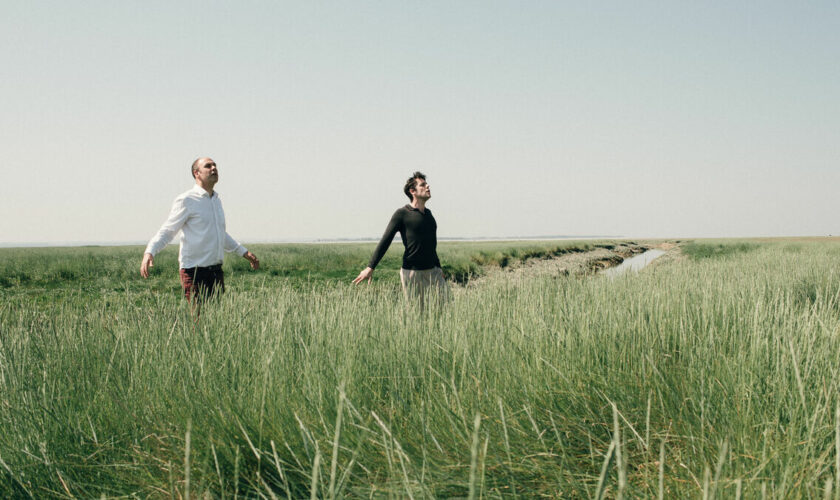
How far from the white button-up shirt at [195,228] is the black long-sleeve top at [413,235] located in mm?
1425

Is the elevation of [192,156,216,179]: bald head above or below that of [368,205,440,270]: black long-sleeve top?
above

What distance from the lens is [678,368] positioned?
7.49 feet

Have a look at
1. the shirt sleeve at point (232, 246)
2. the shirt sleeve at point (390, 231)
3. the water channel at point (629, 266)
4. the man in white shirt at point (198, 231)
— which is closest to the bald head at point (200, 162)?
the man in white shirt at point (198, 231)

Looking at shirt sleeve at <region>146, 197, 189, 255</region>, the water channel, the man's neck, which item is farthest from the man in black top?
the water channel

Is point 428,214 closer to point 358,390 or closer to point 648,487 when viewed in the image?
point 358,390

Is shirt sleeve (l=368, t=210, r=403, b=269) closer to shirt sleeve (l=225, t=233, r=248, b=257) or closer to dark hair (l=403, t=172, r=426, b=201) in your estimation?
dark hair (l=403, t=172, r=426, b=201)

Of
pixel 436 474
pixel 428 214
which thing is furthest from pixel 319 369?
pixel 428 214

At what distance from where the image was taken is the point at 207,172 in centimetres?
409

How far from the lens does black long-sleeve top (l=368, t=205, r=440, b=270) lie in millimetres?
4645

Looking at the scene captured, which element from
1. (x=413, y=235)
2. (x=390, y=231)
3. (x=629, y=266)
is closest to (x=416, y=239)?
(x=413, y=235)

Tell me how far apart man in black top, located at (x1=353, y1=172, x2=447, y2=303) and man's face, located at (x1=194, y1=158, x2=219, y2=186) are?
1.59 metres

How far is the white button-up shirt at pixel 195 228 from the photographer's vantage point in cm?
400

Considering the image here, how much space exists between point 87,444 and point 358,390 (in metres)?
1.11

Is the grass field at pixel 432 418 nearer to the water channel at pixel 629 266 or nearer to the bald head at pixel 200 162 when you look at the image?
the bald head at pixel 200 162
